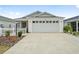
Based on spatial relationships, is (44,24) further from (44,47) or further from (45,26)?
(44,47)

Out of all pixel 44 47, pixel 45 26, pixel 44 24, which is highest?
pixel 44 24

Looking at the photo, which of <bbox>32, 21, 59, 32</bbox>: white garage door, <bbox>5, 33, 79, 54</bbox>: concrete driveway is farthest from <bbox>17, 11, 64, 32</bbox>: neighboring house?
<bbox>5, 33, 79, 54</bbox>: concrete driveway

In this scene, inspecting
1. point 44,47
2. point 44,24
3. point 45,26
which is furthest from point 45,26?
point 44,47

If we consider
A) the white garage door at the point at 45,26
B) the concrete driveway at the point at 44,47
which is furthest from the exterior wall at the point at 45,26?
the concrete driveway at the point at 44,47

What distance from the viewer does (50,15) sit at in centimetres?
3447

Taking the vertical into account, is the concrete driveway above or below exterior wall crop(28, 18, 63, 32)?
below

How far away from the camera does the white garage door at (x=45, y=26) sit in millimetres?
32250

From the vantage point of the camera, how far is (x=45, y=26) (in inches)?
1271

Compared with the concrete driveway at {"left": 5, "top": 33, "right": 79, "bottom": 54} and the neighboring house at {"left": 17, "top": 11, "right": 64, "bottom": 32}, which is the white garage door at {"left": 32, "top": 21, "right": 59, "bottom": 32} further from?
the concrete driveway at {"left": 5, "top": 33, "right": 79, "bottom": 54}

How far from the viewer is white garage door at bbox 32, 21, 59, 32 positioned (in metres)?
32.2
